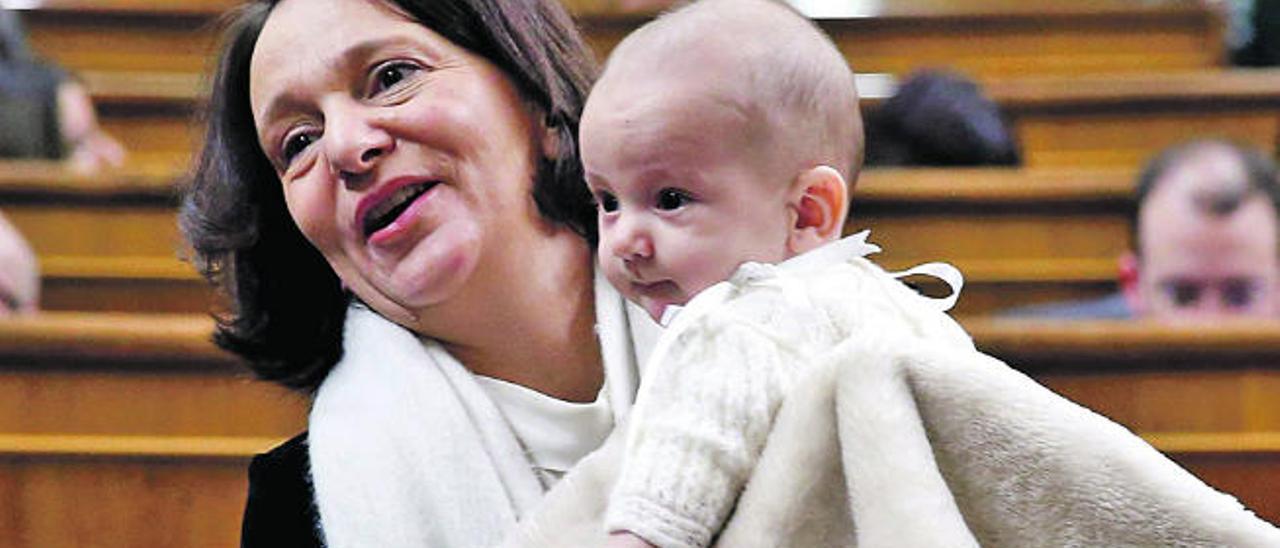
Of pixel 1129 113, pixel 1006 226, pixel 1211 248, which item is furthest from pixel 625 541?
pixel 1129 113

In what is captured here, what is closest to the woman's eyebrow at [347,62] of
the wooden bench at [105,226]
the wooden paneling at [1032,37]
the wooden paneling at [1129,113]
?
the wooden bench at [105,226]

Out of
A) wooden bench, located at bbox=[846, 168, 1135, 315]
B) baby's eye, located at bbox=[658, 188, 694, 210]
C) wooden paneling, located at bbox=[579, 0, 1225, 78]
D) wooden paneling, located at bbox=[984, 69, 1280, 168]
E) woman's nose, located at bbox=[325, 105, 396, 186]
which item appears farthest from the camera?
wooden paneling, located at bbox=[579, 0, 1225, 78]

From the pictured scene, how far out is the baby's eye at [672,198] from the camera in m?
0.69

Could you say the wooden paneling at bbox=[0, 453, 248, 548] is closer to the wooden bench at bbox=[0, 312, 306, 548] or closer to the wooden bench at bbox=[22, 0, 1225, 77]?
the wooden bench at bbox=[0, 312, 306, 548]

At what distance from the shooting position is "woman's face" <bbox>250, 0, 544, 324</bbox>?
2.62ft

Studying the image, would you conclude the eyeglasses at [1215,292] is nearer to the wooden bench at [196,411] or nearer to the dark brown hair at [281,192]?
the wooden bench at [196,411]

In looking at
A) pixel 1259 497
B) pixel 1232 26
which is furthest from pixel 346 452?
pixel 1232 26

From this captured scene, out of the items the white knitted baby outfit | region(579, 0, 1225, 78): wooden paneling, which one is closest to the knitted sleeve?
the white knitted baby outfit

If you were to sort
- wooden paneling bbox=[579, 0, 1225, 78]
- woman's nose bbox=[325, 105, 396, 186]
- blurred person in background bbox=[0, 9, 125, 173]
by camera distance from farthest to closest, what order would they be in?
wooden paneling bbox=[579, 0, 1225, 78], blurred person in background bbox=[0, 9, 125, 173], woman's nose bbox=[325, 105, 396, 186]

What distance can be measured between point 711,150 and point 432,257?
0.17 meters

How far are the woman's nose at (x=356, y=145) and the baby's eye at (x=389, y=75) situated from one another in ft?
0.07

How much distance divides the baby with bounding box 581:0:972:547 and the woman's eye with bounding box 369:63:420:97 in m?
0.14

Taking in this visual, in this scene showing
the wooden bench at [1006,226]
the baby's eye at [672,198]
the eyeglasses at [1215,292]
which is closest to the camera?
the baby's eye at [672,198]

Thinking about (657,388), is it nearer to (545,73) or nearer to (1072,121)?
(545,73)
